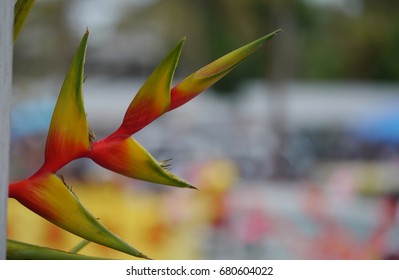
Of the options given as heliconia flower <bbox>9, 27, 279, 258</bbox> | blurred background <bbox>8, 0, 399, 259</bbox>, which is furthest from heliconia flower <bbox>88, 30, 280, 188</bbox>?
blurred background <bbox>8, 0, 399, 259</bbox>

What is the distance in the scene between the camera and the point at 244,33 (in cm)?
1667

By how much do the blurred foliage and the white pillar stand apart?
11.5m

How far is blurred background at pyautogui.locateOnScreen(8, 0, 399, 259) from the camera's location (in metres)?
4.64

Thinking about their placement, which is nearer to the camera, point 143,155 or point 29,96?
point 143,155

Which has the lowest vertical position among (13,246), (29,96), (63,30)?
(13,246)

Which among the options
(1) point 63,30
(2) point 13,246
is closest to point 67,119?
(2) point 13,246

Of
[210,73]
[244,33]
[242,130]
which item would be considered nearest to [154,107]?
[210,73]

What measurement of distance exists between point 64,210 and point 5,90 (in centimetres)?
12

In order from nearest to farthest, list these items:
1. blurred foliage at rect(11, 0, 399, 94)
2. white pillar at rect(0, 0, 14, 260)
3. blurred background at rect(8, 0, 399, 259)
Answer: white pillar at rect(0, 0, 14, 260) → blurred background at rect(8, 0, 399, 259) → blurred foliage at rect(11, 0, 399, 94)

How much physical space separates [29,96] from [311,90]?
12822 millimetres

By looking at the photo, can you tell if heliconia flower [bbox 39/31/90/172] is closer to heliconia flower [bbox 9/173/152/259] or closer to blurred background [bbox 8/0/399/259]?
heliconia flower [bbox 9/173/152/259]

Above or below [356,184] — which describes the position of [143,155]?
below
